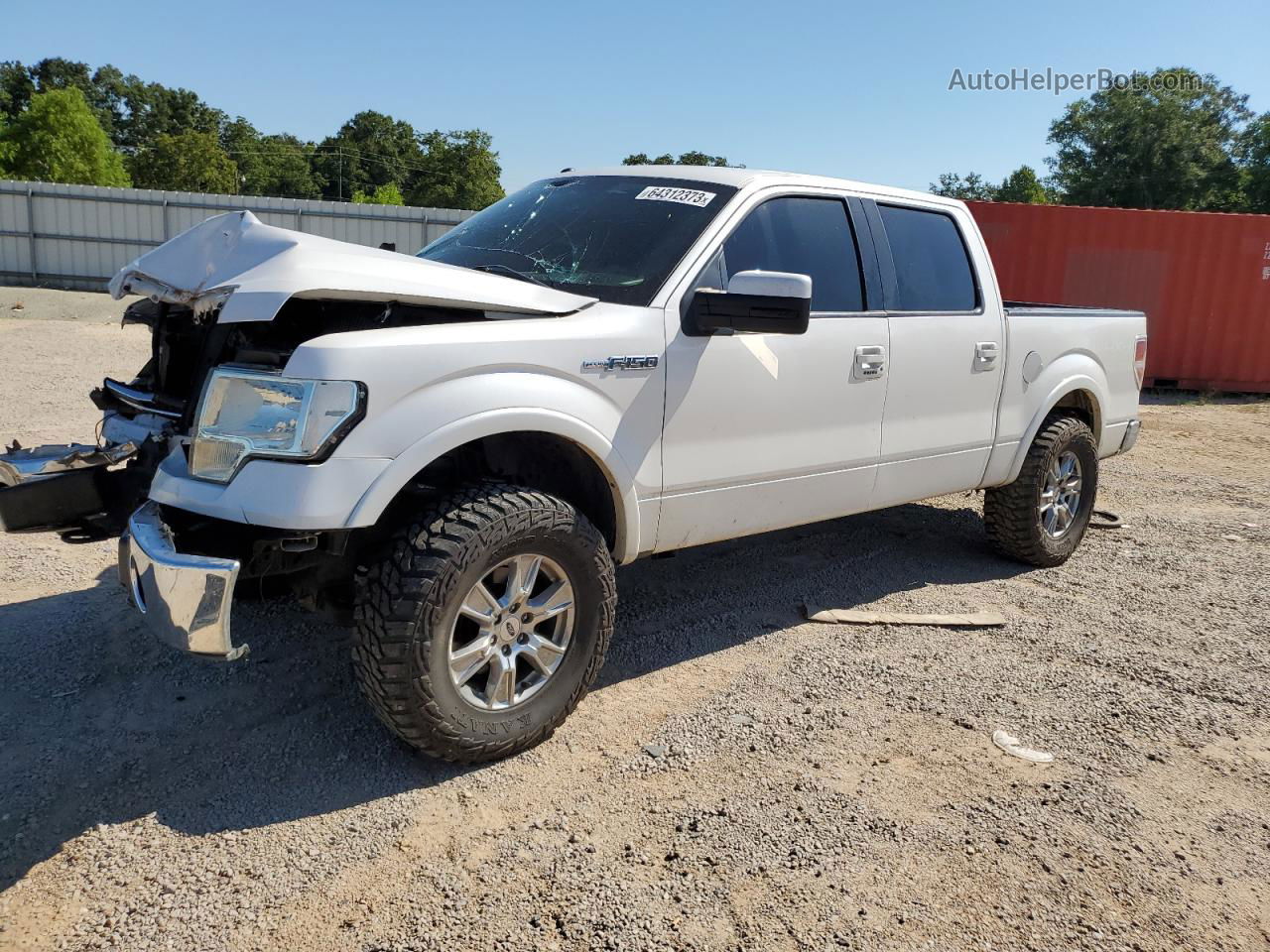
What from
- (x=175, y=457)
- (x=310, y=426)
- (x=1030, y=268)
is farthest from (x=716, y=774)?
(x=1030, y=268)

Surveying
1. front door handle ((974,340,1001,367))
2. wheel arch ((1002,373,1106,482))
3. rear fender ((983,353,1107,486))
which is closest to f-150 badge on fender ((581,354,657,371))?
front door handle ((974,340,1001,367))

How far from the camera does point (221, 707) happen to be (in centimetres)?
355

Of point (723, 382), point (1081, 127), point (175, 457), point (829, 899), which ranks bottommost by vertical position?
point (829, 899)

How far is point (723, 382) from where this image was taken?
3723mm

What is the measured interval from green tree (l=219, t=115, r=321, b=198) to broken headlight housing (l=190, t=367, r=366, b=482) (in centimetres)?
8284

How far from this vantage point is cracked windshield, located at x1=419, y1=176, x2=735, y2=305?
3727mm

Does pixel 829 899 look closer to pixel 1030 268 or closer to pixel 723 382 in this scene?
pixel 723 382

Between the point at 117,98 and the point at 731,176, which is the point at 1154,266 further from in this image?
the point at 117,98

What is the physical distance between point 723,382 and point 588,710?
135cm

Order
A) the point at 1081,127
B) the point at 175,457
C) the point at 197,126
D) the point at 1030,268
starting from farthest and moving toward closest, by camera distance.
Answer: the point at 197,126 < the point at 1081,127 < the point at 1030,268 < the point at 175,457

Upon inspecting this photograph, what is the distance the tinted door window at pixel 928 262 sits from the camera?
4.67m

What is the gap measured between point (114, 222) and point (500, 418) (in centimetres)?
2365

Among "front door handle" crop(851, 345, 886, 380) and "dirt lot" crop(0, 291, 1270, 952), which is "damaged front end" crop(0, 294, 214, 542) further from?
"front door handle" crop(851, 345, 886, 380)

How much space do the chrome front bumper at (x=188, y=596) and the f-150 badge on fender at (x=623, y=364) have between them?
1303 mm
